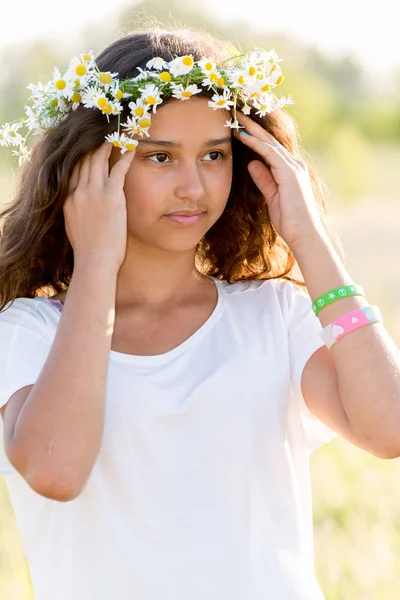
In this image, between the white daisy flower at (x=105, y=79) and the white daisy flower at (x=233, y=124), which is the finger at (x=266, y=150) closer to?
the white daisy flower at (x=233, y=124)

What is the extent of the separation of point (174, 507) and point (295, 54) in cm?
6030

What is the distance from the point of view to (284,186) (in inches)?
114

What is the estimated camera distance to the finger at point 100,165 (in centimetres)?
271

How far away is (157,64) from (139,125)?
209 mm

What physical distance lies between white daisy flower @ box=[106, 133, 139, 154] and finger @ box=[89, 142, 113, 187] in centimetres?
4

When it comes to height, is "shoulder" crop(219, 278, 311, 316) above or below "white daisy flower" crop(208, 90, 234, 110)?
below

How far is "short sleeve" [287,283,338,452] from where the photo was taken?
2750 millimetres

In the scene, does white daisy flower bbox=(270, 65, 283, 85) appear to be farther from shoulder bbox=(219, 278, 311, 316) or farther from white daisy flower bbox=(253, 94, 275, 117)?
shoulder bbox=(219, 278, 311, 316)

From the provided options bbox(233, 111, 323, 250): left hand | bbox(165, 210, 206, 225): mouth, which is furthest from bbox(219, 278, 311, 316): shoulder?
bbox(165, 210, 206, 225): mouth

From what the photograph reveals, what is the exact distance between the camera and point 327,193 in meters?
3.19

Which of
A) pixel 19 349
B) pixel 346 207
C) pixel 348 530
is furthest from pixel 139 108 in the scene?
pixel 346 207

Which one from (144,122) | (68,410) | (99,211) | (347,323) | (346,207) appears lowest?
(68,410)

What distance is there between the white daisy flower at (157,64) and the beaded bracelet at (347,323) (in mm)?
882

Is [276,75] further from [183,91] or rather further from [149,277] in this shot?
[149,277]
